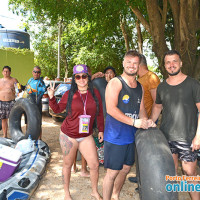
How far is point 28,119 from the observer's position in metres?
5.20

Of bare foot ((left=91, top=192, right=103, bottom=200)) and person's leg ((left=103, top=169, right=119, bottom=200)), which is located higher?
person's leg ((left=103, top=169, right=119, bottom=200))

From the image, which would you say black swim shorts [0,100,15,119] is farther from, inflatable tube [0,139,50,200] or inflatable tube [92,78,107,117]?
inflatable tube [92,78,107,117]

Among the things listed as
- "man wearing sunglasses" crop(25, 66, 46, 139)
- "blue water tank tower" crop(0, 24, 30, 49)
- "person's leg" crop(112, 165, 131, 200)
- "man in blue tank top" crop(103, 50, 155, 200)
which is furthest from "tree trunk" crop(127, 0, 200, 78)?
"blue water tank tower" crop(0, 24, 30, 49)

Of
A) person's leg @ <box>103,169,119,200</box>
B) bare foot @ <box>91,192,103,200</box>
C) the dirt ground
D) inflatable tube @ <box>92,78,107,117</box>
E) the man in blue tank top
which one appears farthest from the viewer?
inflatable tube @ <box>92,78,107,117</box>

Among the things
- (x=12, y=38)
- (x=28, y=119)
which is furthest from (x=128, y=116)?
(x=12, y=38)

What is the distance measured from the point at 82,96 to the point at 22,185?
163cm

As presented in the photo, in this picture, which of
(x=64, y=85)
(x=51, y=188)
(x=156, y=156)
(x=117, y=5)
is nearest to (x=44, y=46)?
(x=64, y=85)

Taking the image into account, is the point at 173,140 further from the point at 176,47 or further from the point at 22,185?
the point at 176,47

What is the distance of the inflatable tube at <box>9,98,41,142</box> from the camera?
5082mm

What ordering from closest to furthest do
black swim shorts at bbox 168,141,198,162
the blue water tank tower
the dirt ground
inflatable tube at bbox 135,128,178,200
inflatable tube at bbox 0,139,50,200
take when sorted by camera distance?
inflatable tube at bbox 135,128,178,200
black swim shorts at bbox 168,141,198,162
inflatable tube at bbox 0,139,50,200
the dirt ground
the blue water tank tower

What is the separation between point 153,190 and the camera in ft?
6.62

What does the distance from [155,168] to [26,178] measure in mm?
2264

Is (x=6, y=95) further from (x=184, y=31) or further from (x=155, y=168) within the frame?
(x=184, y=31)

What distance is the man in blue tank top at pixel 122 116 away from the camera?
251 centimetres
